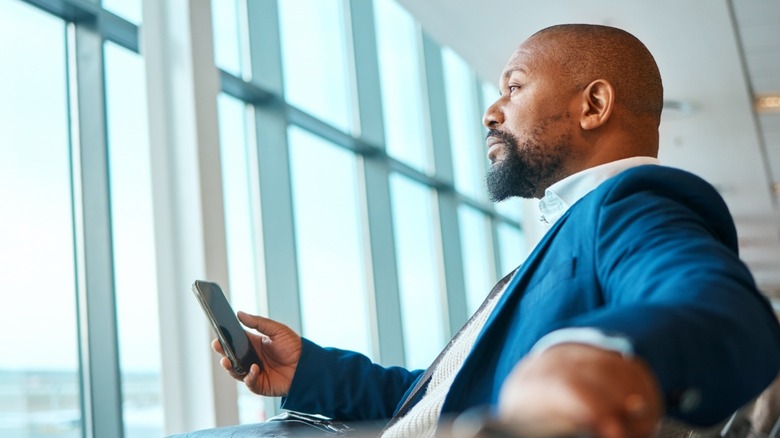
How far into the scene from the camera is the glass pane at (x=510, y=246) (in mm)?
9705

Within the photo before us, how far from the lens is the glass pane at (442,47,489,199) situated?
335 inches

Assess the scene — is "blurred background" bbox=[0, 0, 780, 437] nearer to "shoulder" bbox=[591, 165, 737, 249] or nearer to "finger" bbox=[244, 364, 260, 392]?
"finger" bbox=[244, 364, 260, 392]

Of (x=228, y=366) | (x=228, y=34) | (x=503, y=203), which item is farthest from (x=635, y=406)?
(x=503, y=203)

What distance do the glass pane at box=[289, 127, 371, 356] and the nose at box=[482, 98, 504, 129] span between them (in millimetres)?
3828

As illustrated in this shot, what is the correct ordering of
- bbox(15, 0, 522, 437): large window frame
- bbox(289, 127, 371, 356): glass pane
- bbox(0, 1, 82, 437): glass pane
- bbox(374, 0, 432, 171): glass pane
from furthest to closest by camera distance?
bbox(374, 0, 432, 171): glass pane, bbox(289, 127, 371, 356): glass pane, bbox(15, 0, 522, 437): large window frame, bbox(0, 1, 82, 437): glass pane

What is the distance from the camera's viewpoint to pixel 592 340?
0.57 metres

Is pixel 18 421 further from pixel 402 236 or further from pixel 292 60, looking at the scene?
pixel 402 236

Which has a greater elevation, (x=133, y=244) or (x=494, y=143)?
(x=133, y=244)

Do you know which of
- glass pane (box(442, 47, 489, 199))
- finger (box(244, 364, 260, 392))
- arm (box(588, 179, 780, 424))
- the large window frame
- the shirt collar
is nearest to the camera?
arm (box(588, 179, 780, 424))

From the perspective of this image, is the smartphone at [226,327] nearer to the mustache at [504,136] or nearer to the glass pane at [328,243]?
the mustache at [504,136]

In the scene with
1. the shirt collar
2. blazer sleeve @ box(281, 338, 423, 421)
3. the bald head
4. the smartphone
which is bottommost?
blazer sleeve @ box(281, 338, 423, 421)

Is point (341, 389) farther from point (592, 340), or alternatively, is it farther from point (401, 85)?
point (401, 85)

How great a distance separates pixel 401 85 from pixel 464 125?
5.20 feet

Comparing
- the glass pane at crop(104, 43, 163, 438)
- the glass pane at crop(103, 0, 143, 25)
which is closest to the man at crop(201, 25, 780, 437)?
the glass pane at crop(104, 43, 163, 438)
